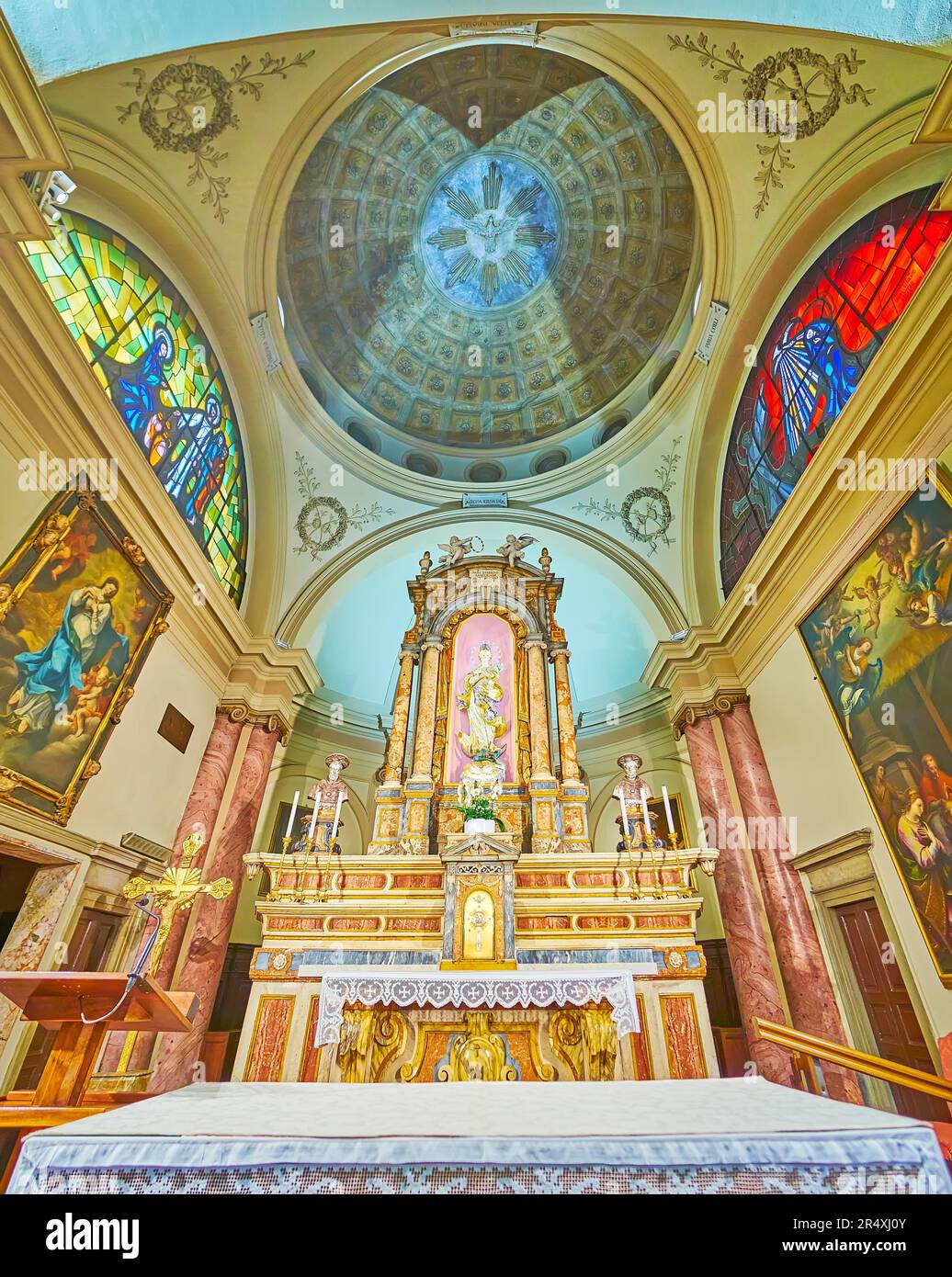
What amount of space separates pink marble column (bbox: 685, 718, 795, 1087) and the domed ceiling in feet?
28.5

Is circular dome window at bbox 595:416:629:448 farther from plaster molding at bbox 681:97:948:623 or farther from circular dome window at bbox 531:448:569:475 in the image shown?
plaster molding at bbox 681:97:948:623

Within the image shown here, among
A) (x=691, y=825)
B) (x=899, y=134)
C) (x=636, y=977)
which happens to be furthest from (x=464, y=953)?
(x=899, y=134)

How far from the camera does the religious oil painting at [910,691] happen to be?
202 inches

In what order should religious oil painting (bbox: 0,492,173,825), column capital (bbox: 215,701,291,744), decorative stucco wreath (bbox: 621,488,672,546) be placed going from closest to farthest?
religious oil painting (bbox: 0,492,173,825)
column capital (bbox: 215,701,291,744)
decorative stucco wreath (bbox: 621,488,672,546)

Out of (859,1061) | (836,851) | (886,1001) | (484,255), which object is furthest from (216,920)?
(484,255)

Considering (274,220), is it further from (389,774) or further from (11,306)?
(389,774)

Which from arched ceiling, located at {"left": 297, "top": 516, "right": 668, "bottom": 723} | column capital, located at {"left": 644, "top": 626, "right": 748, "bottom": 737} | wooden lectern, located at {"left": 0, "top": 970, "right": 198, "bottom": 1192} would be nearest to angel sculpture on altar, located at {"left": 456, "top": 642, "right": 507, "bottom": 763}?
column capital, located at {"left": 644, "top": 626, "right": 748, "bottom": 737}

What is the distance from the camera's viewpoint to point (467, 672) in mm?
9930

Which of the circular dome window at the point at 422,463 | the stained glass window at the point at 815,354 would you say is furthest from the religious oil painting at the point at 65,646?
the stained glass window at the point at 815,354

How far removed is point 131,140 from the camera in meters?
7.43

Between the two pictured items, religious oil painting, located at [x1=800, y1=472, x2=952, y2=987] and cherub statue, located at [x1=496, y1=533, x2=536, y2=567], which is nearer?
religious oil painting, located at [x1=800, y1=472, x2=952, y2=987]

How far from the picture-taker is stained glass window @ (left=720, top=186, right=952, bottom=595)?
6340 millimetres
